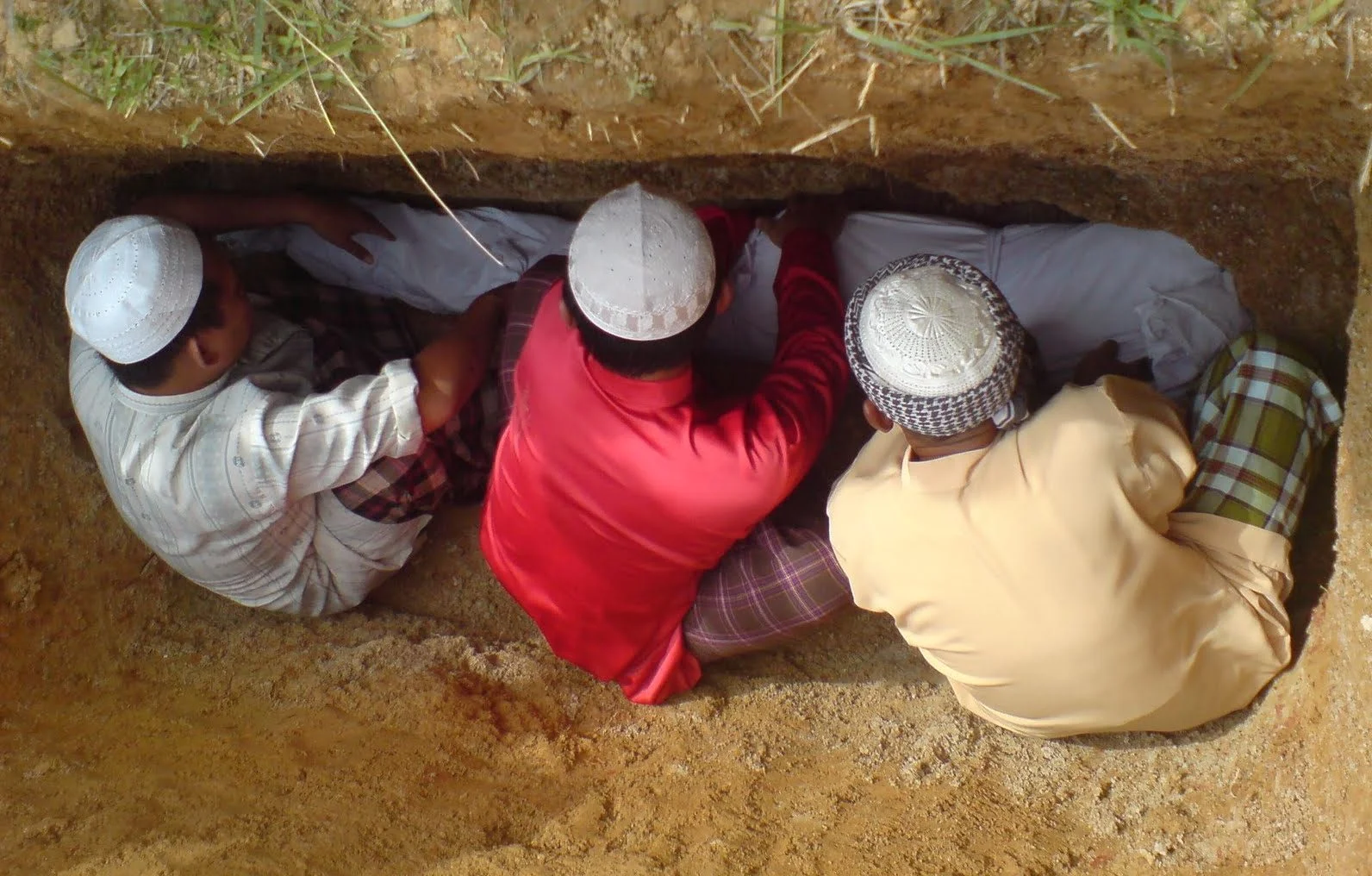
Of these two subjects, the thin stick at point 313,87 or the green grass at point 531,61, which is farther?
the thin stick at point 313,87

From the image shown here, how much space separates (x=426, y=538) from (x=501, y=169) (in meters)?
1.08

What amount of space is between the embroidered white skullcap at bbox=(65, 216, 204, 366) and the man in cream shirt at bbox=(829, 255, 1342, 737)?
1420 millimetres

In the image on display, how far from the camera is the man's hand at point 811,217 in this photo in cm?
237

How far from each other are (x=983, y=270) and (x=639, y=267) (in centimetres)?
95

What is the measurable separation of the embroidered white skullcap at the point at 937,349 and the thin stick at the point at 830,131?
0.81ft

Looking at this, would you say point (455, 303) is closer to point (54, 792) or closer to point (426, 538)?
point (426, 538)

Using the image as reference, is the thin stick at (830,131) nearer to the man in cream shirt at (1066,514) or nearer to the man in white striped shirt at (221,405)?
the man in cream shirt at (1066,514)

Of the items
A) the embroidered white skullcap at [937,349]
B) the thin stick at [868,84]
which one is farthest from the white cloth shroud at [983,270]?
the thin stick at [868,84]

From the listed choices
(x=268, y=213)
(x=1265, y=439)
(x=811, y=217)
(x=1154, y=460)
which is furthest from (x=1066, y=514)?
(x=268, y=213)

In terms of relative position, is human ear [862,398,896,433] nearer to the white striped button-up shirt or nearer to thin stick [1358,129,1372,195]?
thin stick [1358,129,1372,195]

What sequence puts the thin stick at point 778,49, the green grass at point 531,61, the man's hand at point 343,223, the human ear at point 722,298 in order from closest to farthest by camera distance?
the thin stick at point 778,49, the green grass at point 531,61, the human ear at point 722,298, the man's hand at point 343,223

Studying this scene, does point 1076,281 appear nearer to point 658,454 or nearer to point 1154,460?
point 1154,460

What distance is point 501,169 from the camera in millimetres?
2641

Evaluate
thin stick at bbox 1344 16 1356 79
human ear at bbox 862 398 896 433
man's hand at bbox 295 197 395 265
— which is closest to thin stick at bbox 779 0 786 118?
human ear at bbox 862 398 896 433
